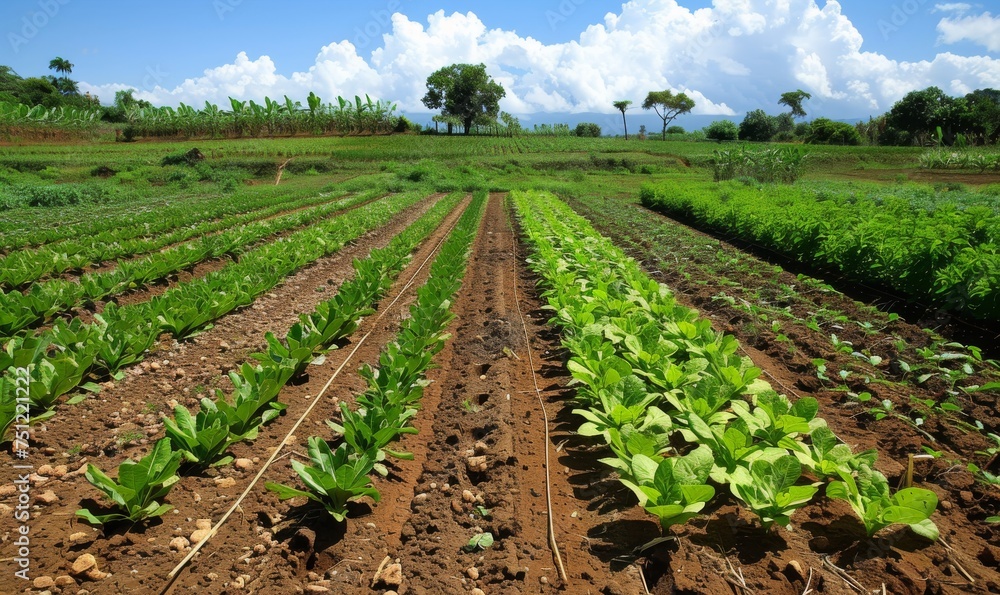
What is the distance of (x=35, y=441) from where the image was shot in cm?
357

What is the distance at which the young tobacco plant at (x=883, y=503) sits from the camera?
2.37m

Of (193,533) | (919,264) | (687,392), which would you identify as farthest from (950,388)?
(193,533)

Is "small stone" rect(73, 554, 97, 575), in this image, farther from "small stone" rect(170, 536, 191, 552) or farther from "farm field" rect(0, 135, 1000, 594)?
"small stone" rect(170, 536, 191, 552)

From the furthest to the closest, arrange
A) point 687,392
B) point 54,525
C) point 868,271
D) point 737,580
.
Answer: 1. point 868,271
2. point 687,392
3. point 54,525
4. point 737,580

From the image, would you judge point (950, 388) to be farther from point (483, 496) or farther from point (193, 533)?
point (193, 533)

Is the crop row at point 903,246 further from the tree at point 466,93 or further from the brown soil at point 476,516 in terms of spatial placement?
the tree at point 466,93

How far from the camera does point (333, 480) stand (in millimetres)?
2766

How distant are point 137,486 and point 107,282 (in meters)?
6.02

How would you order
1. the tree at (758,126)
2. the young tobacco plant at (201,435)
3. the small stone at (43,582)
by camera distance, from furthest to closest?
the tree at (758,126) → the young tobacco plant at (201,435) → the small stone at (43,582)

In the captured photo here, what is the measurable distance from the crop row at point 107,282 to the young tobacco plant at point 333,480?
475 cm

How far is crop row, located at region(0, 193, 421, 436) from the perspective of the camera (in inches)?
157

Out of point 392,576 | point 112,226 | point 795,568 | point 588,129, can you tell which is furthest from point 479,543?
point 588,129

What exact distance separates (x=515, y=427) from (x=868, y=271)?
665 centimetres

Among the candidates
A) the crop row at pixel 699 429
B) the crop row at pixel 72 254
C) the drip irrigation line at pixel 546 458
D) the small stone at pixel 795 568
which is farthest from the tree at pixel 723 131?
the small stone at pixel 795 568
